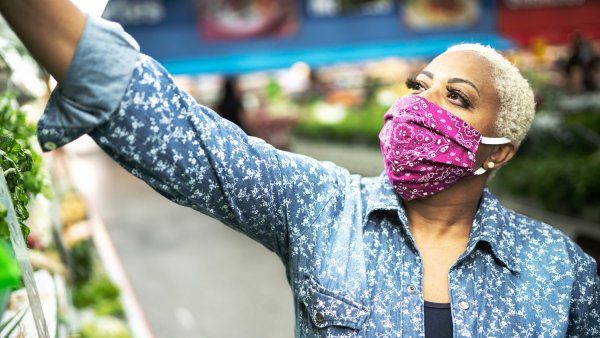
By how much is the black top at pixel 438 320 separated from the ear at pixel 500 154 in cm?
42

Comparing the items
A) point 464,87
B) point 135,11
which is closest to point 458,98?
point 464,87

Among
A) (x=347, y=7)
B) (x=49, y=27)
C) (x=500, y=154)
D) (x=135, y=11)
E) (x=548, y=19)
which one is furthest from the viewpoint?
(x=548, y=19)

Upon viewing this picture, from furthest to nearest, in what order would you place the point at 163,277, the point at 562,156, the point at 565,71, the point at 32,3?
1. the point at 565,71
2. the point at 562,156
3. the point at 163,277
4. the point at 32,3

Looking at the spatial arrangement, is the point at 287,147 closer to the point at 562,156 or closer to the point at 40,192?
the point at 562,156

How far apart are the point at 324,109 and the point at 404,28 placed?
14.8ft

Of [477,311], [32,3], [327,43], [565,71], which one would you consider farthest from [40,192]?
[565,71]

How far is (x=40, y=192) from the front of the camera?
6.30 feet

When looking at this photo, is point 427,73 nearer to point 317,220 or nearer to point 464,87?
point 464,87

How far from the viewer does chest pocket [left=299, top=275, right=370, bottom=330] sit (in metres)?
1.46

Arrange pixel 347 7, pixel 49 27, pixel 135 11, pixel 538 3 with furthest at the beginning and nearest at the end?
1. pixel 538 3
2. pixel 347 7
3. pixel 135 11
4. pixel 49 27

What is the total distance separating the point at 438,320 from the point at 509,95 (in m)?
0.61

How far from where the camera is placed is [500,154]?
1.72 m

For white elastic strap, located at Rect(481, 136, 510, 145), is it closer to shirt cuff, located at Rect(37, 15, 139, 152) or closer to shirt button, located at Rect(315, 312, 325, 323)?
shirt button, located at Rect(315, 312, 325, 323)

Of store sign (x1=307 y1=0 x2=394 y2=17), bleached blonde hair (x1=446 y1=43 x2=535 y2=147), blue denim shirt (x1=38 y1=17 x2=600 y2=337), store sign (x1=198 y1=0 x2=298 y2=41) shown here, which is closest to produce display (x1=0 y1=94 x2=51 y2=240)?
blue denim shirt (x1=38 y1=17 x2=600 y2=337)
